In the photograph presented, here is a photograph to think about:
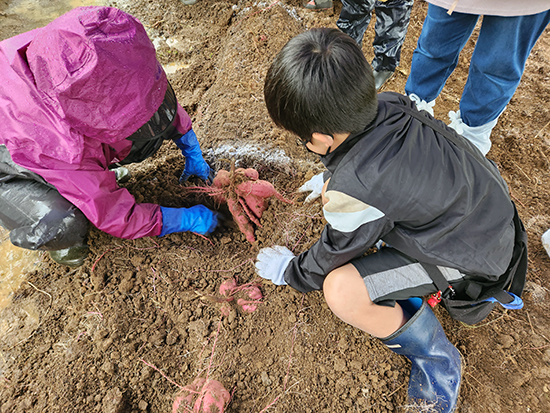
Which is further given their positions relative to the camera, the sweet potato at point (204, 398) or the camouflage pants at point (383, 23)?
the camouflage pants at point (383, 23)

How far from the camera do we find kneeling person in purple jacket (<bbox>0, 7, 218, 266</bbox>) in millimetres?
1279

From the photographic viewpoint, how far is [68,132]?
4.56ft

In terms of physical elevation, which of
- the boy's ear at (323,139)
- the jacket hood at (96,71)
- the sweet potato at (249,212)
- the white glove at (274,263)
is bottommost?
the white glove at (274,263)

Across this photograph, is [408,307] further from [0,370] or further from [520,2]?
[0,370]

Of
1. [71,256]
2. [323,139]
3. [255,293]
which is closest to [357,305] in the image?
[255,293]

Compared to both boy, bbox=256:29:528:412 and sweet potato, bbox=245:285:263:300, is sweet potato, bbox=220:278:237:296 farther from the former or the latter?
boy, bbox=256:29:528:412

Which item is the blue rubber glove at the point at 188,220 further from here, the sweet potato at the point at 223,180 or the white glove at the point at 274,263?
the white glove at the point at 274,263

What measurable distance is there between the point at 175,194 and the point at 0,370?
1290 mm

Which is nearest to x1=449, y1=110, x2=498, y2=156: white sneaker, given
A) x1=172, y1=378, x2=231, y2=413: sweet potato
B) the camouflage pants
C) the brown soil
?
the brown soil

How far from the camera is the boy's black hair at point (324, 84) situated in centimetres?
106

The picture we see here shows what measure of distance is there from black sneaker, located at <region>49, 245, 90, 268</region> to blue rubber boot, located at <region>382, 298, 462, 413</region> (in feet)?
5.68

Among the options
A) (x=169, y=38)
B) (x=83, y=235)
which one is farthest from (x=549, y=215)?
(x=169, y=38)

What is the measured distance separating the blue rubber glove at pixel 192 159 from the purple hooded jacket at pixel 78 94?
0.57m

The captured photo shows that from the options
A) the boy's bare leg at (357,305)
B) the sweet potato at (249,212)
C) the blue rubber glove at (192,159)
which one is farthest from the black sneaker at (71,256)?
the boy's bare leg at (357,305)
